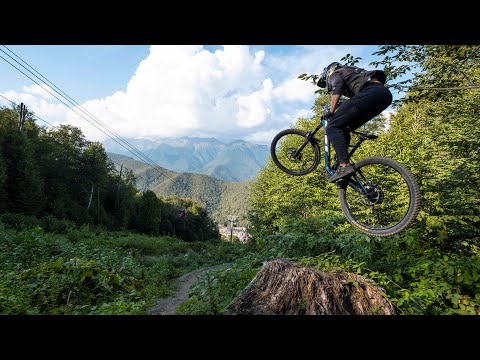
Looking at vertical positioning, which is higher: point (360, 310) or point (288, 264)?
point (288, 264)

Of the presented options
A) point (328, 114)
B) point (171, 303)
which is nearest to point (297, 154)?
point (328, 114)

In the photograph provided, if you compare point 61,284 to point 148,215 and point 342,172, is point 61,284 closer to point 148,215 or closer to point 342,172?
point 342,172

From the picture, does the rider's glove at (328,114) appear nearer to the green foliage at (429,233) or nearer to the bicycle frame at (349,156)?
the bicycle frame at (349,156)

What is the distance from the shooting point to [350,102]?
3.63 metres

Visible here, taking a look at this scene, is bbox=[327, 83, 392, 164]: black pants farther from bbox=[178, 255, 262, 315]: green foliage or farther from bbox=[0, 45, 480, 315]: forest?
bbox=[178, 255, 262, 315]: green foliage

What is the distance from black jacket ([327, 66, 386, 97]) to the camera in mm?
3643

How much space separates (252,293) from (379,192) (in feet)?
8.02

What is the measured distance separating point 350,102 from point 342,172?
921 millimetres

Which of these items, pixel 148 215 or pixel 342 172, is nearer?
pixel 342 172

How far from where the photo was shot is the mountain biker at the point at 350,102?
3543 millimetres

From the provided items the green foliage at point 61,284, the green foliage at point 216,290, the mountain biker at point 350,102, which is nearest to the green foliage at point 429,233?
the green foliage at point 216,290
